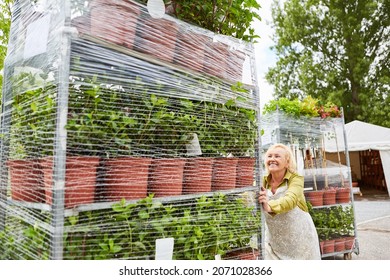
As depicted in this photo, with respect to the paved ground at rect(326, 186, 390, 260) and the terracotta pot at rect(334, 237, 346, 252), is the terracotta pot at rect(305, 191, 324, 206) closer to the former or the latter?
the terracotta pot at rect(334, 237, 346, 252)

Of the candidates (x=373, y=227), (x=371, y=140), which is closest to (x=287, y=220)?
(x=373, y=227)

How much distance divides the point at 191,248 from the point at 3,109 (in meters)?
1.00

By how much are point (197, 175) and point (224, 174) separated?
0.17 metres

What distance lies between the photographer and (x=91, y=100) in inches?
47.8

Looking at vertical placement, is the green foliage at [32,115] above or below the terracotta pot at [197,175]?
above

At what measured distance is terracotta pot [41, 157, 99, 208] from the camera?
112 cm

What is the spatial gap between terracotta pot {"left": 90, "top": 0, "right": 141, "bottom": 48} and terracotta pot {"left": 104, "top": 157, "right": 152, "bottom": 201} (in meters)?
0.44

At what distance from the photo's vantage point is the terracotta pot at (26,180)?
124 centimetres

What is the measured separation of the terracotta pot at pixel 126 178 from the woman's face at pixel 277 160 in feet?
2.82

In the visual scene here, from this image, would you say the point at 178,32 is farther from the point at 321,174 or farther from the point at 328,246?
the point at 328,246

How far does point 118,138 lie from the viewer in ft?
4.08

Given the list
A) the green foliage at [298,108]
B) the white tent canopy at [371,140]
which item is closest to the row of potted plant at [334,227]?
the green foliage at [298,108]

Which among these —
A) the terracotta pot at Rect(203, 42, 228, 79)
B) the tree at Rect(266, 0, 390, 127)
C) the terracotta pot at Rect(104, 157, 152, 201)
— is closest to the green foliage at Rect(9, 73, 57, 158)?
the terracotta pot at Rect(104, 157, 152, 201)

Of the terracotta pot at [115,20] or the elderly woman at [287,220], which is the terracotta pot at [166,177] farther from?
the elderly woman at [287,220]
